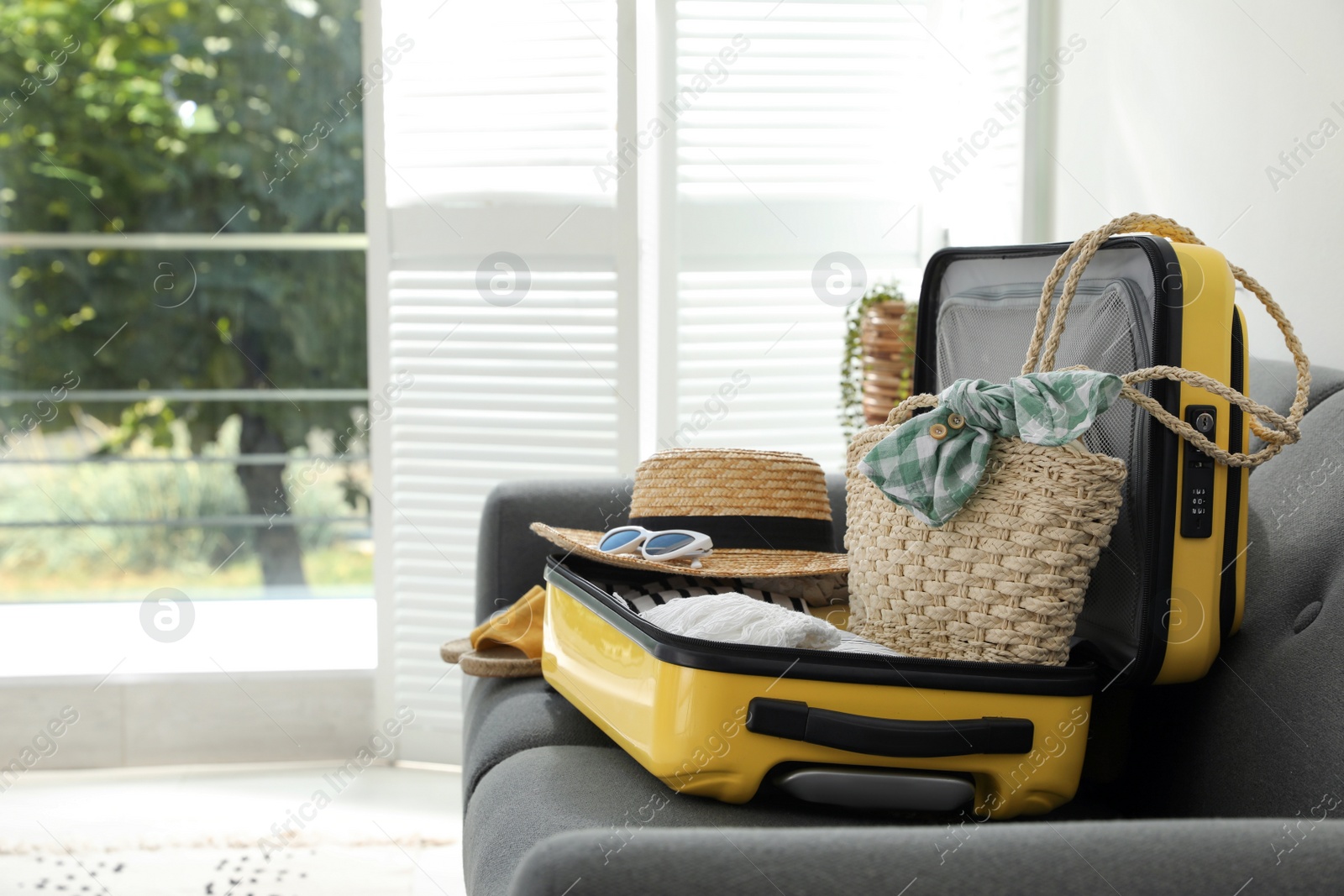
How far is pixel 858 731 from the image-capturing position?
0.74 m

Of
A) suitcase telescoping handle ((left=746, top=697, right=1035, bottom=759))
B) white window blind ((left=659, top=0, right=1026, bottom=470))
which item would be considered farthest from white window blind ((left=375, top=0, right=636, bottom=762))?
suitcase telescoping handle ((left=746, top=697, right=1035, bottom=759))

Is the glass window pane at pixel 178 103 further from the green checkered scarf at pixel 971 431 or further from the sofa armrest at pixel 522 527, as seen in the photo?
the green checkered scarf at pixel 971 431

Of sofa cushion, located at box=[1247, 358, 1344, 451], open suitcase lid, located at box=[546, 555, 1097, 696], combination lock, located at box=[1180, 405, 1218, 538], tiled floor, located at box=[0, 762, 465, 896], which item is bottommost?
tiled floor, located at box=[0, 762, 465, 896]

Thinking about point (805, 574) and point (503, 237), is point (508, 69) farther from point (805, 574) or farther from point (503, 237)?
point (805, 574)

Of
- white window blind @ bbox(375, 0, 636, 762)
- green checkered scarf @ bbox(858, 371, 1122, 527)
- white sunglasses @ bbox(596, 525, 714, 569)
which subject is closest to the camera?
green checkered scarf @ bbox(858, 371, 1122, 527)

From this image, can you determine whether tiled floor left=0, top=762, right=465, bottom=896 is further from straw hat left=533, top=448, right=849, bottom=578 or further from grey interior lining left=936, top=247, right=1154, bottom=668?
grey interior lining left=936, top=247, right=1154, bottom=668

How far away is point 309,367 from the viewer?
245 cm

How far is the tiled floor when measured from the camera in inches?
63.9

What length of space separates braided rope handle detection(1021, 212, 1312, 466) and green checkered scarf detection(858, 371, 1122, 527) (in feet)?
0.14

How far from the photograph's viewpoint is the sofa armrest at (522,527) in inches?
53.6

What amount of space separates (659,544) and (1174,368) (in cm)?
49

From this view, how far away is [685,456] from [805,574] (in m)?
0.24

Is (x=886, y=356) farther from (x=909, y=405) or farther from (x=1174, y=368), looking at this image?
(x=1174, y=368)

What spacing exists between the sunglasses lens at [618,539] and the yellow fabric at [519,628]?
172 millimetres
